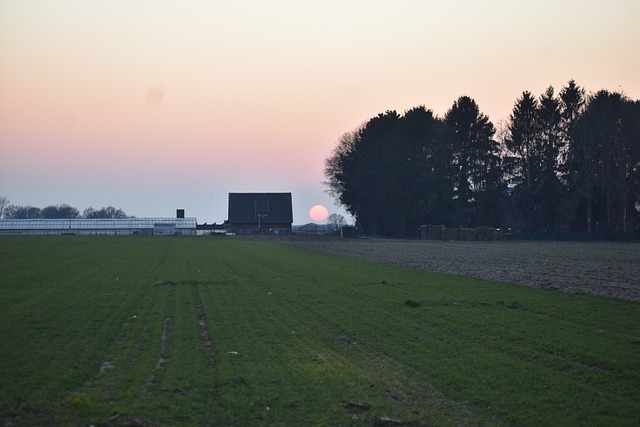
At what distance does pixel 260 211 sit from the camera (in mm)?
159000

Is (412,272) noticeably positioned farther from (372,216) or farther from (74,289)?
(372,216)

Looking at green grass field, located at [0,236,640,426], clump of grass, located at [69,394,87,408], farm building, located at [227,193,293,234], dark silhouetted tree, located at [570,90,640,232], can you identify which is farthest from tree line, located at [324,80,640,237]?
clump of grass, located at [69,394,87,408]

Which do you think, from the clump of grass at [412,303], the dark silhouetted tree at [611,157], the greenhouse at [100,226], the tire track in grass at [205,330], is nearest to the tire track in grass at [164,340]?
the tire track in grass at [205,330]

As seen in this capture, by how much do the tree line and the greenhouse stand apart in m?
74.7

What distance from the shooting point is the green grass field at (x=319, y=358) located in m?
9.59

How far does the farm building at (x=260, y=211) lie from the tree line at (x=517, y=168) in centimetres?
4439

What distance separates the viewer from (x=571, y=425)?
9.02 m

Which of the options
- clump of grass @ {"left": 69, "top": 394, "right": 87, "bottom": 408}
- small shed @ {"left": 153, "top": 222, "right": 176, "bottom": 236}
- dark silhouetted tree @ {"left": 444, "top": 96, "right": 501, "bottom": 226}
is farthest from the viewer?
small shed @ {"left": 153, "top": 222, "right": 176, "bottom": 236}

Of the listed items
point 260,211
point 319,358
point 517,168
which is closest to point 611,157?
point 517,168

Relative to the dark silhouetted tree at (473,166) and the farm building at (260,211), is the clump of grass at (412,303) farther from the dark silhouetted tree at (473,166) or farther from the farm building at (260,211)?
the farm building at (260,211)

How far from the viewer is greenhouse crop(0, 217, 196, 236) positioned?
17312 centimetres

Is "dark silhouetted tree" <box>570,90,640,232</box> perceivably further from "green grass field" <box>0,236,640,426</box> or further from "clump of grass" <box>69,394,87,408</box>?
"clump of grass" <box>69,394,87,408</box>

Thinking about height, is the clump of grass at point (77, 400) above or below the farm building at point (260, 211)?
below

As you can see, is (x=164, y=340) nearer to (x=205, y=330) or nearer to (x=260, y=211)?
(x=205, y=330)
